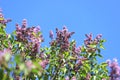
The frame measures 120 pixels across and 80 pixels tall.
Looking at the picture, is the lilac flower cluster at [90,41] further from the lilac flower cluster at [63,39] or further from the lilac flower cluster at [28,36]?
the lilac flower cluster at [28,36]

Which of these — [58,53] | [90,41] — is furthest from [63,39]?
[90,41]

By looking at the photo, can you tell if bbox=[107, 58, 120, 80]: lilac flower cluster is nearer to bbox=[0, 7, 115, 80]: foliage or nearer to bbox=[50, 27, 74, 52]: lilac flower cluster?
bbox=[0, 7, 115, 80]: foliage

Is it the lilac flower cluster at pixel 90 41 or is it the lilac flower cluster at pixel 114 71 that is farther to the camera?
the lilac flower cluster at pixel 90 41

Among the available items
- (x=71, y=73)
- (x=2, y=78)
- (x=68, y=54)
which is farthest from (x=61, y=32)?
(x=2, y=78)

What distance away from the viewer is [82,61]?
6441mm

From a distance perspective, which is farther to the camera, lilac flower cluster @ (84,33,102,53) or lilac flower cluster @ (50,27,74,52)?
lilac flower cluster @ (84,33,102,53)

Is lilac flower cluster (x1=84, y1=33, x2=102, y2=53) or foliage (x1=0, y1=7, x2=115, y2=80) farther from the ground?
lilac flower cluster (x1=84, y1=33, x2=102, y2=53)

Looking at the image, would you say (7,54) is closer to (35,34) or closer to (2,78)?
(2,78)

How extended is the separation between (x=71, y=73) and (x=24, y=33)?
1.32m

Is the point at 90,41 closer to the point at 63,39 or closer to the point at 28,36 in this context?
the point at 63,39

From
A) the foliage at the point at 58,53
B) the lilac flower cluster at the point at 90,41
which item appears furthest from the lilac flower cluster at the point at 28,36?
the lilac flower cluster at the point at 90,41

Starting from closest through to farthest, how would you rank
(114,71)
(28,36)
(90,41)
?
1. (114,71)
2. (28,36)
3. (90,41)

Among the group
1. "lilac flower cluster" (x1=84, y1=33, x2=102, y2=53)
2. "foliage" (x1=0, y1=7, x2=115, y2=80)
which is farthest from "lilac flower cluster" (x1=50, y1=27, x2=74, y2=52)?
"lilac flower cluster" (x1=84, y1=33, x2=102, y2=53)

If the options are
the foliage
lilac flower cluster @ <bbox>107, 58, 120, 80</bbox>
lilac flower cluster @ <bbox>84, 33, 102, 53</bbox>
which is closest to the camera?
lilac flower cluster @ <bbox>107, 58, 120, 80</bbox>
